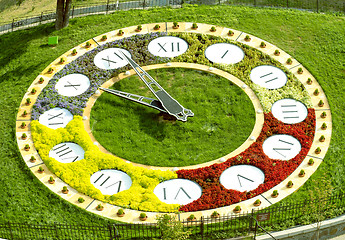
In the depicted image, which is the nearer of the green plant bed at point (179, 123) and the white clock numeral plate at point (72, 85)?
the green plant bed at point (179, 123)

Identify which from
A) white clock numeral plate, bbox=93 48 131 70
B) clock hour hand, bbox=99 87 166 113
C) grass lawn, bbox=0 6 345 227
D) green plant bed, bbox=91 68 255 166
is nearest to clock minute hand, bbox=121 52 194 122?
→ clock hour hand, bbox=99 87 166 113

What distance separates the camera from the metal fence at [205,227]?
38.7 metres

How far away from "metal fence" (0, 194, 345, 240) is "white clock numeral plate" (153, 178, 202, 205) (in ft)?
5.98

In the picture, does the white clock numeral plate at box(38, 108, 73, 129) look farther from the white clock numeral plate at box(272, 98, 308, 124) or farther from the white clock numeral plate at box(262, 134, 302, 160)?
the white clock numeral plate at box(272, 98, 308, 124)

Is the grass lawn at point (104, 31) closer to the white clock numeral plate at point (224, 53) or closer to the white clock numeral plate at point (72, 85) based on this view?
the white clock numeral plate at point (72, 85)

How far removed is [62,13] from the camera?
178ft

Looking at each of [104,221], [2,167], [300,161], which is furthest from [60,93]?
[300,161]

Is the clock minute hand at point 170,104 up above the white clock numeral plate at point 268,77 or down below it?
below

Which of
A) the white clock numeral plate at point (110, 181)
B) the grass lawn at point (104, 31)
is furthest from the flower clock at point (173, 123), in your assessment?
the grass lawn at point (104, 31)

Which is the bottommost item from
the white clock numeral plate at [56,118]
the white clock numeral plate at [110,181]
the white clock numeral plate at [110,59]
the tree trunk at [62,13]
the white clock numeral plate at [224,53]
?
the white clock numeral plate at [110,181]

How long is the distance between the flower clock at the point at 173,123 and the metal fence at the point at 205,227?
3.86 ft

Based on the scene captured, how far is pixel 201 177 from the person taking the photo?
42.1m

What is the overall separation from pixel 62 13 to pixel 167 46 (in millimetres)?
8867

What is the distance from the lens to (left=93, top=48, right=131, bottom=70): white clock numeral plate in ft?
165
